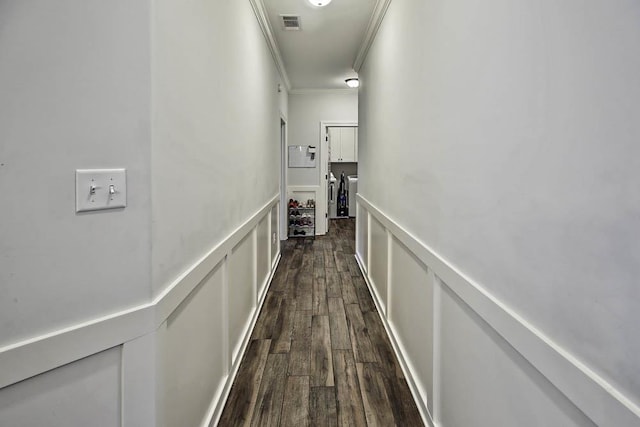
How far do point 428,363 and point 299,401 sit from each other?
0.68m

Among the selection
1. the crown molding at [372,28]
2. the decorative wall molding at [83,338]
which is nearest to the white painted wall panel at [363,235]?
the crown molding at [372,28]

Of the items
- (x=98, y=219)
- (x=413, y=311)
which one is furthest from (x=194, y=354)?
(x=413, y=311)

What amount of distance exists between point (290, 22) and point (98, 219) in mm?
2849

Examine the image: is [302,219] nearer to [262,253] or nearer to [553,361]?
[262,253]

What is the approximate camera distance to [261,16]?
288 cm

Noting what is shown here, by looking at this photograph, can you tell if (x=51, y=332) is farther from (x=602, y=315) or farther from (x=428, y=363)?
(x=428, y=363)

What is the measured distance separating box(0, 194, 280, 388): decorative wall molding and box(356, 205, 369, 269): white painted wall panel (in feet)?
9.35

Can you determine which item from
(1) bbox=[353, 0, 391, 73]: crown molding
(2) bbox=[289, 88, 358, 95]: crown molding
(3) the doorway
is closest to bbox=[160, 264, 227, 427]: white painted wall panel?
(1) bbox=[353, 0, 391, 73]: crown molding

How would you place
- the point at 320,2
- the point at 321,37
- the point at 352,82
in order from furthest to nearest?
the point at 352,82 < the point at 321,37 < the point at 320,2

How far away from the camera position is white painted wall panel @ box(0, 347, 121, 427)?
84 cm

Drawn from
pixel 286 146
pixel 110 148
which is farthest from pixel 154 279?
pixel 286 146

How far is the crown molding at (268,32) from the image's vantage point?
2713 millimetres

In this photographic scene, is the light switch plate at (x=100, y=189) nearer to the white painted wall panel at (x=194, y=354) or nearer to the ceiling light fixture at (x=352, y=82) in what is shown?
the white painted wall panel at (x=194, y=354)

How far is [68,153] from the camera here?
900mm
